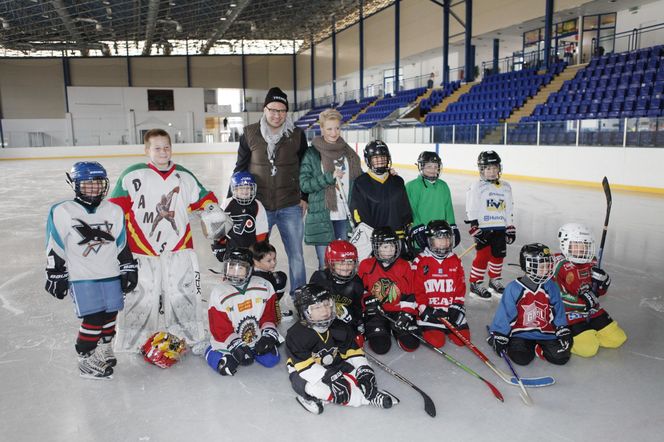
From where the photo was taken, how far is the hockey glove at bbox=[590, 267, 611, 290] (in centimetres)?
303

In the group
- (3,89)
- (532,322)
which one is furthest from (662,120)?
(3,89)

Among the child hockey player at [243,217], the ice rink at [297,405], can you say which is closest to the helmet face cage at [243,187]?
the child hockey player at [243,217]

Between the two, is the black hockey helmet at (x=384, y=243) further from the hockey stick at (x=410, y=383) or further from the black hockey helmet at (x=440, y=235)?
the hockey stick at (x=410, y=383)

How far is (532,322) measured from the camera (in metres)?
2.92

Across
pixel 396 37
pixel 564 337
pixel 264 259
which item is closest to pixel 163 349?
pixel 264 259

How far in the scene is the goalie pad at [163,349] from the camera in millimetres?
2807

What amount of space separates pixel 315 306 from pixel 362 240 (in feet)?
3.41

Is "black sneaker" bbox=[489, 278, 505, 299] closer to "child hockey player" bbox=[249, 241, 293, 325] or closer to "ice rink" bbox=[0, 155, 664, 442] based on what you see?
"ice rink" bbox=[0, 155, 664, 442]

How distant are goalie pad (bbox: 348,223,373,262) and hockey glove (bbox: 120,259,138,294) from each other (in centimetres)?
139

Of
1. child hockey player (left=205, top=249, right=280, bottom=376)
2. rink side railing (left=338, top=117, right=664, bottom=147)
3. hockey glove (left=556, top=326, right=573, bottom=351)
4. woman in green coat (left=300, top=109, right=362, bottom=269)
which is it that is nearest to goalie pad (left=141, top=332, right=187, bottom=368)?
child hockey player (left=205, top=249, right=280, bottom=376)

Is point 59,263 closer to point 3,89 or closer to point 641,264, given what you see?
point 641,264

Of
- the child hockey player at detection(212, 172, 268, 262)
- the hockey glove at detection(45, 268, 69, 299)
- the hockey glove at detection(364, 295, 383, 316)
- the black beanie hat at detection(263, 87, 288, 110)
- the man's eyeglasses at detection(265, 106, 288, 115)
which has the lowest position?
the hockey glove at detection(364, 295, 383, 316)

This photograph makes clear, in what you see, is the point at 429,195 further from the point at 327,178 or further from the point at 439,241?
the point at 327,178

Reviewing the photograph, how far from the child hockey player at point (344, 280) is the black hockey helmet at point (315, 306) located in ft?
0.90
